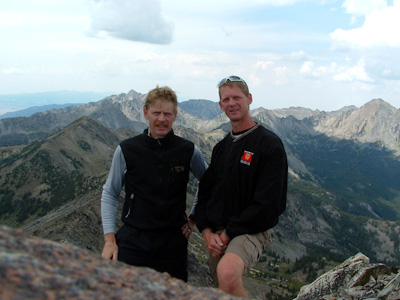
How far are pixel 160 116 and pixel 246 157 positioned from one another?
9.29ft

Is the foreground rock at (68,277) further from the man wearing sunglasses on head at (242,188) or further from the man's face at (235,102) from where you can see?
the man's face at (235,102)

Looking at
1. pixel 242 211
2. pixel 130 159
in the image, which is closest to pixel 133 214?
pixel 130 159

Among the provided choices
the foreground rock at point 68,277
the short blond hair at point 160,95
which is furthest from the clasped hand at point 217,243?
the short blond hair at point 160,95

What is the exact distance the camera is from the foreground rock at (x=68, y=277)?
13.4ft

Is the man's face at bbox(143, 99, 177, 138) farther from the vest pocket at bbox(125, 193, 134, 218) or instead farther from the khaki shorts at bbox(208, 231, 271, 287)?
the khaki shorts at bbox(208, 231, 271, 287)

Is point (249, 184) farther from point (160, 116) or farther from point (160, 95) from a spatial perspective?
point (160, 95)

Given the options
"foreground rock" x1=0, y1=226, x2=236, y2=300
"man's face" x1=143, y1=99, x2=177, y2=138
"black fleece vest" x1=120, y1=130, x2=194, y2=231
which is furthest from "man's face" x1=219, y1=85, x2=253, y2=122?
"foreground rock" x1=0, y1=226, x2=236, y2=300

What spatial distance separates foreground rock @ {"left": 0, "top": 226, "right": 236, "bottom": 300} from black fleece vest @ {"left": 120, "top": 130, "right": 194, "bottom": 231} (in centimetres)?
384

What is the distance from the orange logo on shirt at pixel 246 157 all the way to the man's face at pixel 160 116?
2488 millimetres

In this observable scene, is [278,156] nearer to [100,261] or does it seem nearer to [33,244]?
[100,261]

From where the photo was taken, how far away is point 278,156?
28.3 feet

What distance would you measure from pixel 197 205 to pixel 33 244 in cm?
596

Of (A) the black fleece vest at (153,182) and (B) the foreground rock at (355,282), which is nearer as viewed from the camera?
(A) the black fleece vest at (153,182)

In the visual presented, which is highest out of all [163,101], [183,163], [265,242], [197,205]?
[163,101]
